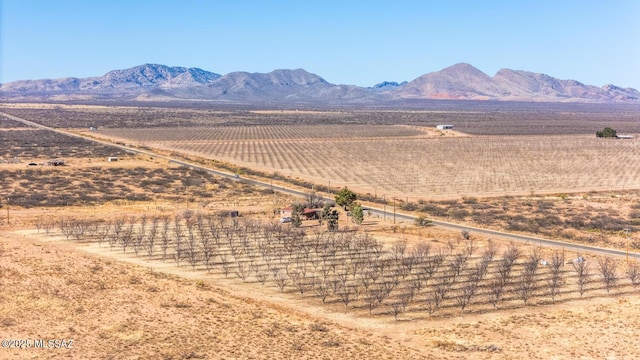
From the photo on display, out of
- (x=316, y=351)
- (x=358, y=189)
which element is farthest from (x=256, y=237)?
(x=358, y=189)

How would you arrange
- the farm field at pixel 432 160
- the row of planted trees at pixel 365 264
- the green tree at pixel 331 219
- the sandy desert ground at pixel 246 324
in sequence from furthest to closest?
the farm field at pixel 432 160 → the green tree at pixel 331 219 → the row of planted trees at pixel 365 264 → the sandy desert ground at pixel 246 324

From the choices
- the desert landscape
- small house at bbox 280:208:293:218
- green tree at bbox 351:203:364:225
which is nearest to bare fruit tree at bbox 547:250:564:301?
the desert landscape

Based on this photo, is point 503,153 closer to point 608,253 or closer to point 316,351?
point 608,253

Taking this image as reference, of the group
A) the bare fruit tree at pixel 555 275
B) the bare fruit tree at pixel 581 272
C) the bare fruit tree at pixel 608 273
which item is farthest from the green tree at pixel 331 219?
the bare fruit tree at pixel 608 273

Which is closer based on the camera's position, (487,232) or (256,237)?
(256,237)

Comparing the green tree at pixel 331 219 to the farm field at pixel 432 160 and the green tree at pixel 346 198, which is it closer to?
the green tree at pixel 346 198
